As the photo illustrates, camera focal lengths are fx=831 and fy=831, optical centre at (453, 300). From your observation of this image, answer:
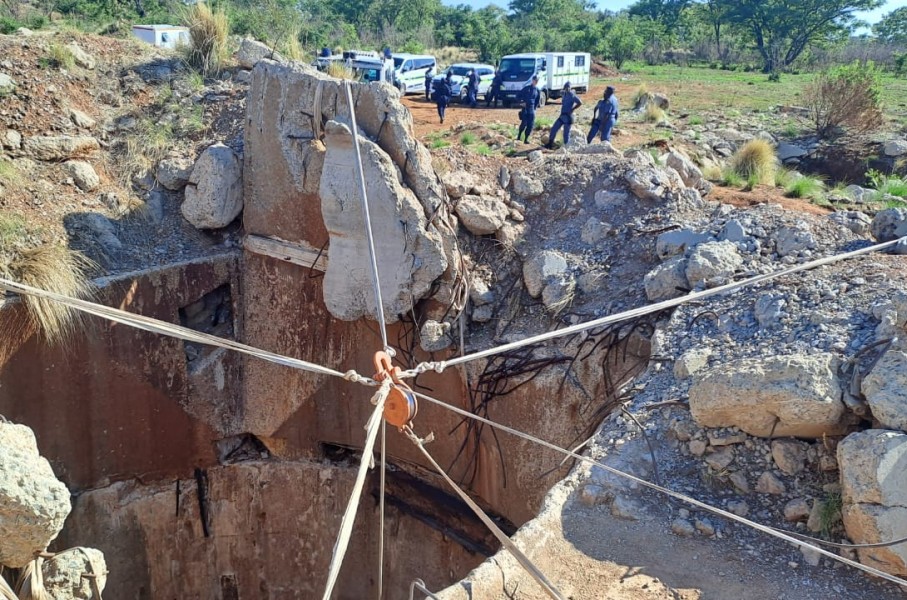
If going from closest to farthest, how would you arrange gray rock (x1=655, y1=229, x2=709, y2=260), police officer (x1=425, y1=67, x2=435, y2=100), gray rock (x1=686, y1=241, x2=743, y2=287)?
1. gray rock (x1=686, y1=241, x2=743, y2=287)
2. gray rock (x1=655, y1=229, x2=709, y2=260)
3. police officer (x1=425, y1=67, x2=435, y2=100)

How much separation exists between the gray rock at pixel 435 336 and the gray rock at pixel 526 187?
163 cm

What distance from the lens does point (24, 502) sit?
552 centimetres

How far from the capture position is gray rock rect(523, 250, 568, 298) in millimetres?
6996

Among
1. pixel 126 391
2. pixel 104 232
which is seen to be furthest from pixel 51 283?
pixel 126 391

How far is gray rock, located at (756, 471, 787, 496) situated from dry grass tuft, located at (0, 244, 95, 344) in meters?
5.42

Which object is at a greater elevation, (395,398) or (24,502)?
(395,398)

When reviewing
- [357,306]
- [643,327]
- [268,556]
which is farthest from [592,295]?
[268,556]

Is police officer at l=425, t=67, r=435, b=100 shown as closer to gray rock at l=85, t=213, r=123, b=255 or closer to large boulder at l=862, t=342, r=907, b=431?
gray rock at l=85, t=213, r=123, b=255

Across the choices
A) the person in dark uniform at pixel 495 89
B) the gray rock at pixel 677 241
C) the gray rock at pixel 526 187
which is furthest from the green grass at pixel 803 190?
the person in dark uniform at pixel 495 89

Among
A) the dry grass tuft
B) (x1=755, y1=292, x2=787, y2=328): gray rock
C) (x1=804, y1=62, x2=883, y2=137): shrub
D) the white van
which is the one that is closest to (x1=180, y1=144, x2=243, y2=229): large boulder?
the dry grass tuft

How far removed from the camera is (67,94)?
877 cm

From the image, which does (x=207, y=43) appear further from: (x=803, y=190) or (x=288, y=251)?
(x=803, y=190)

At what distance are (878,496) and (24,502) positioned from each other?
17.0 feet

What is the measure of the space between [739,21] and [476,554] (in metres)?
27.5
